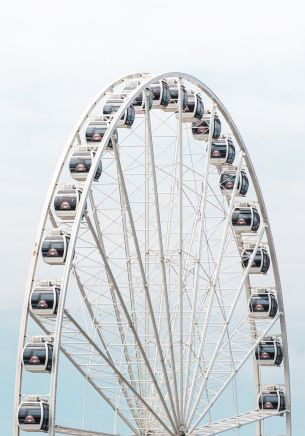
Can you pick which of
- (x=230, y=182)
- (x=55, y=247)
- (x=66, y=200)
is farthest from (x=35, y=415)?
(x=230, y=182)

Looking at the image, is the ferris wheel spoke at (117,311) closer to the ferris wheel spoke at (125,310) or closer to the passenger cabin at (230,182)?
the ferris wheel spoke at (125,310)

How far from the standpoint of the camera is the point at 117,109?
353 ft

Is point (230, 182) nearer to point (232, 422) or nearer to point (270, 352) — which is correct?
point (270, 352)

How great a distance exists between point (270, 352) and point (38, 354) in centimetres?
2607

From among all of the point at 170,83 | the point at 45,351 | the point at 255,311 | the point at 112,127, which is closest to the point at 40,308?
the point at 45,351

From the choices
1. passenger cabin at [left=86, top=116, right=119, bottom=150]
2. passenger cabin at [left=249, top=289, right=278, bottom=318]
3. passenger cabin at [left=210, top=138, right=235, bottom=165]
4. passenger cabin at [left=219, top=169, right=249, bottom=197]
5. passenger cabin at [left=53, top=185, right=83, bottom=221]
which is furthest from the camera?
passenger cabin at [left=249, top=289, right=278, bottom=318]

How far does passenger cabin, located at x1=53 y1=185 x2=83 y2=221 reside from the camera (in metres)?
105

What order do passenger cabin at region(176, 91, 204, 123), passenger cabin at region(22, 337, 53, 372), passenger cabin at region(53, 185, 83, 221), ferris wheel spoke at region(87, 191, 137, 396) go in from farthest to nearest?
1. passenger cabin at region(176, 91, 204, 123)
2. ferris wheel spoke at region(87, 191, 137, 396)
3. passenger cabin at region(53, 185, 83, 221)
4. passenger cabin at region(22, 337, 53, 372)

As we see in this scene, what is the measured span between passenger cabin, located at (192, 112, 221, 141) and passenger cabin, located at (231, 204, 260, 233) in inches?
154

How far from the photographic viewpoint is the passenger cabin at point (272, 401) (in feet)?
412

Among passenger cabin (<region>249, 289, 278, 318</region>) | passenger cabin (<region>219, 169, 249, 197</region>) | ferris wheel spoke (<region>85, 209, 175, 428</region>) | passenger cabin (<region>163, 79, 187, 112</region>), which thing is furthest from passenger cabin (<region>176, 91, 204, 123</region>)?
ferris wheel spoke (<region>85, 209, 175, 428</region>)

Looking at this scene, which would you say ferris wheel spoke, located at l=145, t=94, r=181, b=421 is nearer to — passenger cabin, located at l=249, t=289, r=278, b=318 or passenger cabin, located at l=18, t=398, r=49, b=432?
passenger cabin, located at l=18, t=398, r=49, b=432

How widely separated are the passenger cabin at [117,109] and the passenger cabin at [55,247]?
6.18 m

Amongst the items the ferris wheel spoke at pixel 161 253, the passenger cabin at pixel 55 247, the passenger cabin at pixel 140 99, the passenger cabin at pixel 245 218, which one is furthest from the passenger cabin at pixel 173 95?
the passenger cabin at pixel 55 247
